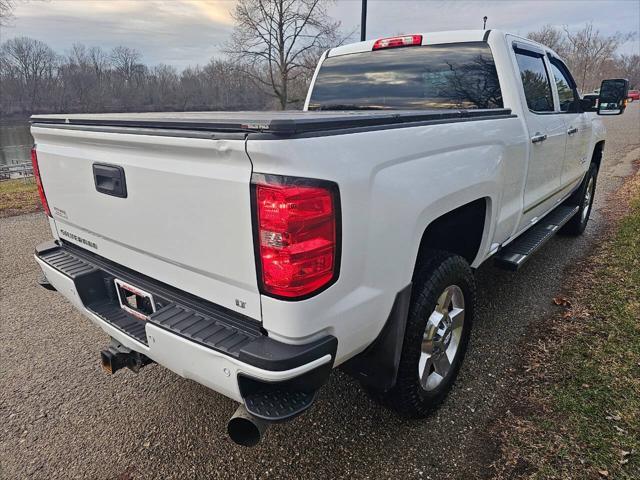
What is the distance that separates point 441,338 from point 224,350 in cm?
131

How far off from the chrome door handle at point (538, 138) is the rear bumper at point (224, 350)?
2.44m

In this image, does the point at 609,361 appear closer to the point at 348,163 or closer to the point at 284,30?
the point at 348,163

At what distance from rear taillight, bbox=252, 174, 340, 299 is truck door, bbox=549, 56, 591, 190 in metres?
3.43

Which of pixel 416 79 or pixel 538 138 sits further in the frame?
pixel 416 79

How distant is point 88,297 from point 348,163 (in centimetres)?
165

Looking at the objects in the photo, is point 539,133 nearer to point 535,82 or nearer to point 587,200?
point 535,82

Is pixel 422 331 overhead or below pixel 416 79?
below

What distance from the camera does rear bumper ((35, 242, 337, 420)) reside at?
153cm

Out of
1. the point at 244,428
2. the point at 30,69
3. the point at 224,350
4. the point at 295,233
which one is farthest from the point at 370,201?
the point at 30,69

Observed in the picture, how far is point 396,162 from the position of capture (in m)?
1.80

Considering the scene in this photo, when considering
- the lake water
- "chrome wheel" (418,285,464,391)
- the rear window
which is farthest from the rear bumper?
the lake water

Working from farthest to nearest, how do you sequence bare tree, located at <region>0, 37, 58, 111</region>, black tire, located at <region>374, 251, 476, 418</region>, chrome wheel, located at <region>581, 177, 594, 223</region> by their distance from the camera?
bare tree, located at <region>0, 37, 58, 111</region> → chrome wheel, located at <region>581, 177, 594, 223</region> → black tire, located at <region>374, 251, 476, 418</region>

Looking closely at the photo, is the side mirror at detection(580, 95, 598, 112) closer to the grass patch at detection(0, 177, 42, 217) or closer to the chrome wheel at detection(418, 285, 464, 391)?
the chrome wheel at detection(418, 285, 464, 391)

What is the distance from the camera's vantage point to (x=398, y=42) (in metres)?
3.68
